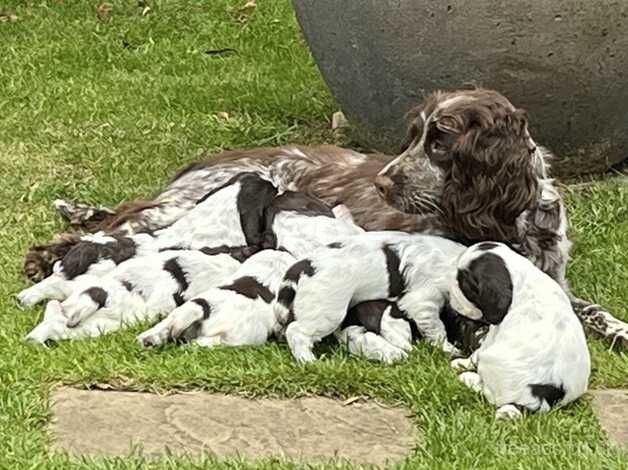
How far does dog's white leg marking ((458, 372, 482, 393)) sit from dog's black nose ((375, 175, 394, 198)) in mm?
1070

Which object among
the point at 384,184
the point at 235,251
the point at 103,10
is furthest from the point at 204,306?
the point at 103,10

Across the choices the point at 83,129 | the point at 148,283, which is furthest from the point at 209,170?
the point at 83,129

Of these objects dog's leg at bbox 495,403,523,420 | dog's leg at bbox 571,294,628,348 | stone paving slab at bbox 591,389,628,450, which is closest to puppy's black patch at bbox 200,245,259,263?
dog's leg at bbox 571,294,628,348

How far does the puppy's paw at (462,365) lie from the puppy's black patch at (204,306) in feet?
3.33

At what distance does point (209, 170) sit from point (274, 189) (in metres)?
0.91

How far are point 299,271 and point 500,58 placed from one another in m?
2.57

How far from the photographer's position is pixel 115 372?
18.0 ft

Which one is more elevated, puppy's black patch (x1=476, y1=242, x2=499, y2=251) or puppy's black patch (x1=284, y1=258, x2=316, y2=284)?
puppy's black patch (x1=476, y1=242, x2=499, y2=251)

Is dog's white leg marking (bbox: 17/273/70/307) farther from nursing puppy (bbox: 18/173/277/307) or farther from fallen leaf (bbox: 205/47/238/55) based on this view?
fallen leaf (bbox: 205/47/238/55)

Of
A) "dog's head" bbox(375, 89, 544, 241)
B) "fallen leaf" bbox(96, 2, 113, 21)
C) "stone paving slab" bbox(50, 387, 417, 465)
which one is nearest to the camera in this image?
"stone paving slab" bbox(50, 387, 417, 465)

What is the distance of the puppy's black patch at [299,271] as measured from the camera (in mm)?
5863

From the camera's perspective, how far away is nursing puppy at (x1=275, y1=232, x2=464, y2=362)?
579cm

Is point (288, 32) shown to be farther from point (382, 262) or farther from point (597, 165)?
point (382, 262)

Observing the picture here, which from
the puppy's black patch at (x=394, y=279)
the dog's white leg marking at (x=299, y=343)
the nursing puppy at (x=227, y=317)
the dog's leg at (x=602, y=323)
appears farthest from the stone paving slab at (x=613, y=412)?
the nursing puppy at (x=227, y=317)
